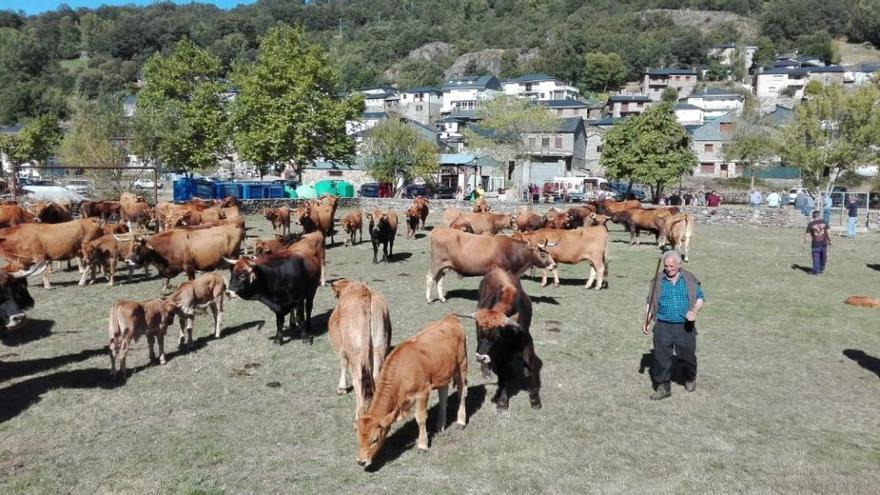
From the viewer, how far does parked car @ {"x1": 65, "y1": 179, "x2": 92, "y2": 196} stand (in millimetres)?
32594

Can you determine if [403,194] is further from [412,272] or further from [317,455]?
[317,455]

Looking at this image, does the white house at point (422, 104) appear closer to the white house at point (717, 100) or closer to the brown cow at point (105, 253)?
the white house at point (717, 100)

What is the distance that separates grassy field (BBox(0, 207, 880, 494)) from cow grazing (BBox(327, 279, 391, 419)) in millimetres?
410

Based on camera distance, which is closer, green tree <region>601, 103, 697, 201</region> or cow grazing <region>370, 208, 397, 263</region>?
cow grazing <region>370, 208, 397, 263</region>

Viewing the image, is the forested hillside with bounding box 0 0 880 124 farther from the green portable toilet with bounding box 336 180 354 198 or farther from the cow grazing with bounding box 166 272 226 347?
the cow grazing with bounding box 166 272 226 347

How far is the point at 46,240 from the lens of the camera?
47.0 feet

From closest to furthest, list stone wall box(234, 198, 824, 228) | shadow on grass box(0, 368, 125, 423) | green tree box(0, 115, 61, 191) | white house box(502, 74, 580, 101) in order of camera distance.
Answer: shadow on grass box(0, 368, 125, 423)
stone wall box(234, 198, 824, 228)
green tree box(0, 115, 61, 191)
white house box(502, 74, 580, 101)

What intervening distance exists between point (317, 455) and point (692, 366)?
4872mm

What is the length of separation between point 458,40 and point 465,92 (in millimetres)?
72328

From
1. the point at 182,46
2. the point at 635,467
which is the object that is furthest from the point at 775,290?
the point at 182,46

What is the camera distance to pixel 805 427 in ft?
23.7

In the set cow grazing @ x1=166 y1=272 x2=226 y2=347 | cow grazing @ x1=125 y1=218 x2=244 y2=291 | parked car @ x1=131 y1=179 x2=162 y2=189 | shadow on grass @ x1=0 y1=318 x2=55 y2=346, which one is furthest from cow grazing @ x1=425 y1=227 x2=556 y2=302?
parked car @ x1=131 y1=179 x2=162 y2=189

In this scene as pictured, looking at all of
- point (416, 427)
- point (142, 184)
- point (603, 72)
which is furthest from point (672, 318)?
point (603, 72)

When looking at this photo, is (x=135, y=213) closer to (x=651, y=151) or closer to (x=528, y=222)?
(x=528, y=222)
